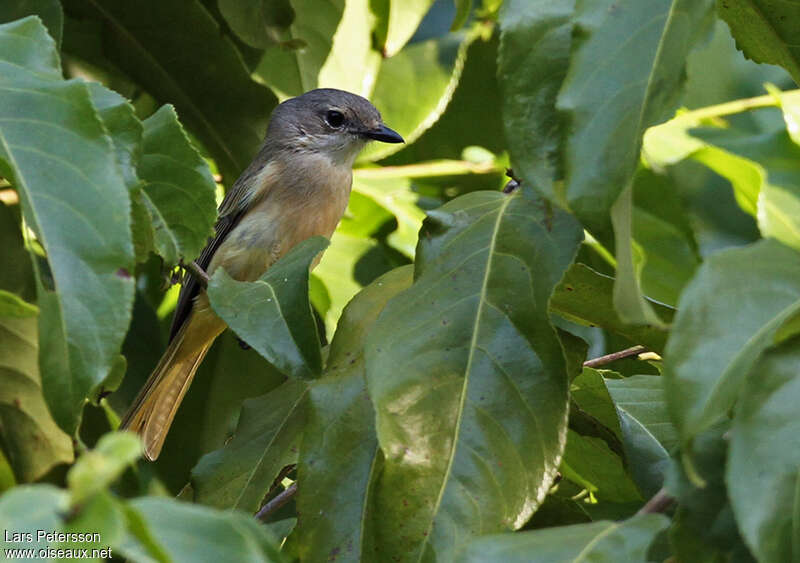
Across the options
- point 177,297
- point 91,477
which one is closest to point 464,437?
point 91,477

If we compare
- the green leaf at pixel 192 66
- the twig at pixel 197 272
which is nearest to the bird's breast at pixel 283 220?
the green leaf at pixel 192 66

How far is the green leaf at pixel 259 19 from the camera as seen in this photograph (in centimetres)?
335

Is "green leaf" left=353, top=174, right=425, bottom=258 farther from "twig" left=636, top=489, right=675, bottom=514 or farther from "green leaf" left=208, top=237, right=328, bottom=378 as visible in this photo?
"twig" left=636, top=489, right=675, bottom=514

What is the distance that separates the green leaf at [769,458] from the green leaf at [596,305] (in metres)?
0.68

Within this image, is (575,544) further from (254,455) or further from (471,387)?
(254,455)

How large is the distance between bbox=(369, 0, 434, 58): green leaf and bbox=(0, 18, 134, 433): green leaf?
6.74 ft

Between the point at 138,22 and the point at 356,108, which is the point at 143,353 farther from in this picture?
the point at 356,108

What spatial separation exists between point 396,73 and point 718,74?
355 cm

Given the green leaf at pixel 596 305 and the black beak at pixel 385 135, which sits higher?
the green leaf at pixel 596 305

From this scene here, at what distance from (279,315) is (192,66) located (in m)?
1.81

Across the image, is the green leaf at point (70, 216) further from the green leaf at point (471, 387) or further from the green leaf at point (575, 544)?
the green leaf at point (575, 544)

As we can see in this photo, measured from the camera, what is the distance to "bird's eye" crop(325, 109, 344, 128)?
4777 mm

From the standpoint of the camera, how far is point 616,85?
5.54 ft

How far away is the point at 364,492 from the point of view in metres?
1.94
